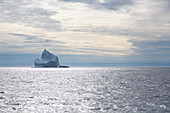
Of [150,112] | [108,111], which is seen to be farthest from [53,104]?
[150,112]

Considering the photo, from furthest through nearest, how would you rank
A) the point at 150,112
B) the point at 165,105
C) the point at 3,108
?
the point at 165,105 < the point at 3,108 < the point at 150,112

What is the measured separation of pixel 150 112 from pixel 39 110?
685 inches

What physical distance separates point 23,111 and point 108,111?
43.8ft

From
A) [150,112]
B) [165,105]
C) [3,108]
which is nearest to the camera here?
[150,112]

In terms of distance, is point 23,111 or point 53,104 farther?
point 53,104

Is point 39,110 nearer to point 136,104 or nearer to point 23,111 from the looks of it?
point 23,111

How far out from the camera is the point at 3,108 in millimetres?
36938

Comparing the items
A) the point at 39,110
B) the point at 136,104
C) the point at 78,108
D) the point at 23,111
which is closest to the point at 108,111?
the point at 78,108

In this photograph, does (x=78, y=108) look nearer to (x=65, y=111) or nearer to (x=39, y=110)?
(x=65, y=111)

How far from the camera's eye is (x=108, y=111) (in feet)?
114

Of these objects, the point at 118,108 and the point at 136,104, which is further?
the point at 136,104

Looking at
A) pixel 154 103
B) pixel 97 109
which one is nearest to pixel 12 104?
pixel 97 109

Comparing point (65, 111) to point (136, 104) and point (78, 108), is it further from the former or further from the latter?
point (136, 104)

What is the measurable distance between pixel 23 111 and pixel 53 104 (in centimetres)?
724
